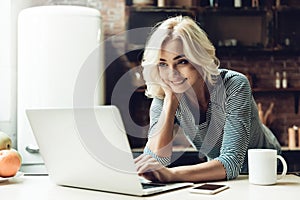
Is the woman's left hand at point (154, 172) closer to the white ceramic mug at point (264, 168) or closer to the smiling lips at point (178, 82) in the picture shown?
the white ceramic mug at point (264, 168)

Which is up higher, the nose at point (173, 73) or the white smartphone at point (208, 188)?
the nose at point (173, 73)

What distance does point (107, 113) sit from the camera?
1.21 m

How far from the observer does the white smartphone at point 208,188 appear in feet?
4.42

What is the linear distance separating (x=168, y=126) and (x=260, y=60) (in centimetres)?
263

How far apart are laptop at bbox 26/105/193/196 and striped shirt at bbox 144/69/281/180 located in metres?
0.28

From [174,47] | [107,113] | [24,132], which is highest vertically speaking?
[174,47]

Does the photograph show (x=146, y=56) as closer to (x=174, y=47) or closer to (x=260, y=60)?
(x=174, y=47)

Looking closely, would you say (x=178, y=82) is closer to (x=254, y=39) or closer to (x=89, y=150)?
(x=89, y=150)

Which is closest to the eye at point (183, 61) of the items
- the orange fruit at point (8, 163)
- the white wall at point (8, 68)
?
the orange fruit at point (8, 163)

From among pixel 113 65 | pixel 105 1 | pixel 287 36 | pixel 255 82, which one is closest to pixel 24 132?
pixel 113 65

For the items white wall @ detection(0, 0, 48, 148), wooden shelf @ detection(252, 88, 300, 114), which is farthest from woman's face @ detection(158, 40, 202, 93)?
wooden shelf @ detection(252, 88, 300, 114)

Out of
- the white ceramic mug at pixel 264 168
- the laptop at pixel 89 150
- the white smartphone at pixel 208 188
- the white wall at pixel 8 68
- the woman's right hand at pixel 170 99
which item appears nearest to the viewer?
the laptop at pixel 89 150

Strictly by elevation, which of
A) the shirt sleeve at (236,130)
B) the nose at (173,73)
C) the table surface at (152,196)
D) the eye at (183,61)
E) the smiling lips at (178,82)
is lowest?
the table surface at (152,196)

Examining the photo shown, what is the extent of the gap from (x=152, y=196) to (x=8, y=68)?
2356 mm
